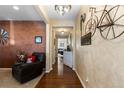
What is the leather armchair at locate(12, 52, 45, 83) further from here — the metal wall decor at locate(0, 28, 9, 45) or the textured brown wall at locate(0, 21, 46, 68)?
the metal wall decor at locate(0, 28, 9, 45)

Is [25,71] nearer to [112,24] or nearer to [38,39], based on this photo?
[38,39]

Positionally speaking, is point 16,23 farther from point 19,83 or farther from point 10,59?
point 19,83

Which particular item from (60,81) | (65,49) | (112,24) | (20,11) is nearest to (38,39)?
(20,11)

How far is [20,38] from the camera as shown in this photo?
631cm

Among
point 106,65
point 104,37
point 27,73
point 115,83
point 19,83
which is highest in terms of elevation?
point 104,37

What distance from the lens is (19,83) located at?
4020 millimetres

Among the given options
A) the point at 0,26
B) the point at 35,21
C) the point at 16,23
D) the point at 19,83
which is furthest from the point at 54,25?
the point at 19,83

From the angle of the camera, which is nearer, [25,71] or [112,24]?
[112,24]

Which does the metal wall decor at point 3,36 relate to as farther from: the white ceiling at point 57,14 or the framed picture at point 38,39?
the white ceiling at point 57,14

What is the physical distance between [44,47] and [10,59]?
1749mm

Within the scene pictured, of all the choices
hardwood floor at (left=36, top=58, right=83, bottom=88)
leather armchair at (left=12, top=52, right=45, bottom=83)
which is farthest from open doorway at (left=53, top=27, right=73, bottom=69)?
leather armchair at (left=12, top=52, right=45, bottom=83)

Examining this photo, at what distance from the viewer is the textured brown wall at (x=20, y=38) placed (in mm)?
6234

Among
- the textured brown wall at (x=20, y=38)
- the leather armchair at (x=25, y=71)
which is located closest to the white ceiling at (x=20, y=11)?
the textured brown wall at (x=20, y=38)

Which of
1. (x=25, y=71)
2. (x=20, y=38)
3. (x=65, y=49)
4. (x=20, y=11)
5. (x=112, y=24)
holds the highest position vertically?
(x=20, y=11)
